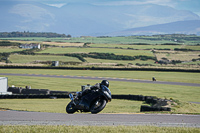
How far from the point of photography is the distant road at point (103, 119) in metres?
20.1

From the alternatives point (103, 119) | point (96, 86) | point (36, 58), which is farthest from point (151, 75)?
point (96, 86)

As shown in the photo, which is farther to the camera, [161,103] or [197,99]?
[197,99]

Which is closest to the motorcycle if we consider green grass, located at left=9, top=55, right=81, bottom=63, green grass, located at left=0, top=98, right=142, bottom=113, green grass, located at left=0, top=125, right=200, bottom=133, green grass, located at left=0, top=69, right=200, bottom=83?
green grass, located at left=0, top=125, right=200, bottom=133

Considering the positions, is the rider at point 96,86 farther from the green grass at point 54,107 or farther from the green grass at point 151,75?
the green grass at point 151,75

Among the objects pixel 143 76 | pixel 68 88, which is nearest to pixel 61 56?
pixel 143 76

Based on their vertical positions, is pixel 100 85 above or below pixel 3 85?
above

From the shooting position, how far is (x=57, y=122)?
2056 cm

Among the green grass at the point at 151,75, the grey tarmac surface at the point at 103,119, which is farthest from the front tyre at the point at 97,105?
the green grass at the point at 151,75

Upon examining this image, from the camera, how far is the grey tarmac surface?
20.1m

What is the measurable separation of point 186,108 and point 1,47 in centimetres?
13087

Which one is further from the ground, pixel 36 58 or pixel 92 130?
pixel 92 130

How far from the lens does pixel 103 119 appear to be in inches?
850

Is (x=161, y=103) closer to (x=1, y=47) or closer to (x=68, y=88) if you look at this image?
(x=68, y=88)

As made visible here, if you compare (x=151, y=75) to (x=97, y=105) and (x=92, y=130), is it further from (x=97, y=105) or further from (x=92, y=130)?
(x=92, y=130)
